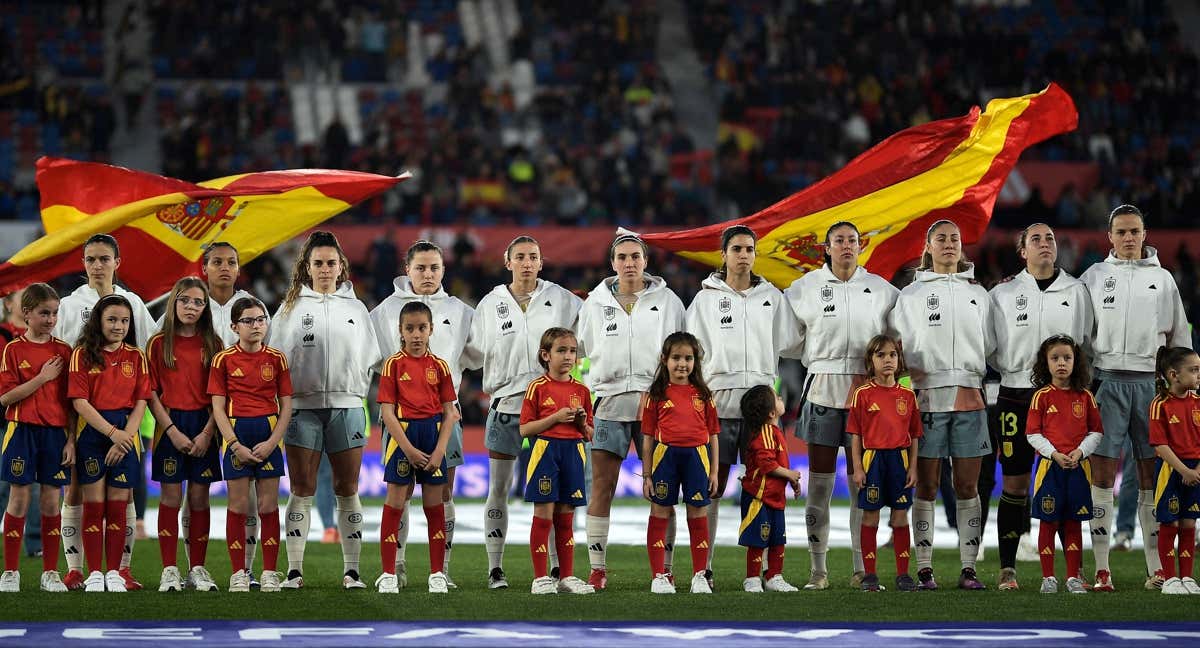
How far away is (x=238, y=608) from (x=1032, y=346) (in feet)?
17.8

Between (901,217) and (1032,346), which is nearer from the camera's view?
(1032,346)

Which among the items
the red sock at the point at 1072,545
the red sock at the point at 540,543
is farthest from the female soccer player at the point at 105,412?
the red sock at the point at 1072,545

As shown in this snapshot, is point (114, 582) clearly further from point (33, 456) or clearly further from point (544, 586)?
point (544, 586)

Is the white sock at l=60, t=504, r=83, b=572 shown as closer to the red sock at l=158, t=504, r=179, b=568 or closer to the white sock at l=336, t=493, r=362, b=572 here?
the red sock at l=158, t=504, r=179, b=568

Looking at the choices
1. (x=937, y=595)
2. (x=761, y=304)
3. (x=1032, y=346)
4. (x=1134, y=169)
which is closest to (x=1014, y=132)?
(x=1032, y=346)

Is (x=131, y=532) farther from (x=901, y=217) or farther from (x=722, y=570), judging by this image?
(x=901, y=217)

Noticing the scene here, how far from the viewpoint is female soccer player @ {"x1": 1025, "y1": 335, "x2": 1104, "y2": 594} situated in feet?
30.7

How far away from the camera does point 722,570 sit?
11.1m

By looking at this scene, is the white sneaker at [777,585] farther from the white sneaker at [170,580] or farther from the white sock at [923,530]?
the white sneaker at [170,580]

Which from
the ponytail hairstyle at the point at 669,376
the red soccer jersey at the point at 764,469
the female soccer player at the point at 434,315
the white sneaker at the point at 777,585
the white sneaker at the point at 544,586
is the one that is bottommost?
the white sneaker at the point at 777,585

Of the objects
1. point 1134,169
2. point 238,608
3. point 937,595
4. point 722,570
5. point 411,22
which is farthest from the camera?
point 411,22

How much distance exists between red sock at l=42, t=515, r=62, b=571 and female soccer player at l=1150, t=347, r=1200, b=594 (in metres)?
7.09

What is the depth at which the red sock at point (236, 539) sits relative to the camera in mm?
9227

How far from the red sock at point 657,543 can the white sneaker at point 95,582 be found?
11.4 ft
